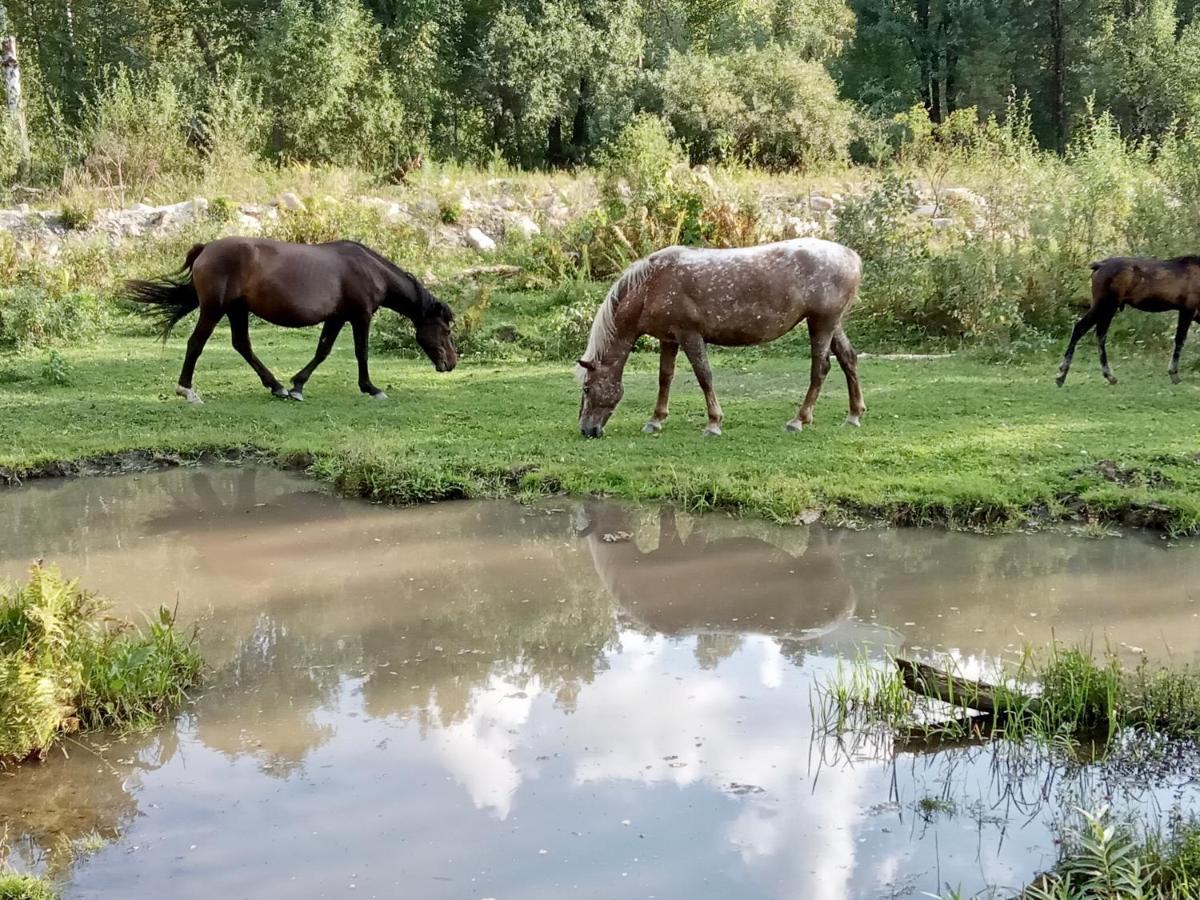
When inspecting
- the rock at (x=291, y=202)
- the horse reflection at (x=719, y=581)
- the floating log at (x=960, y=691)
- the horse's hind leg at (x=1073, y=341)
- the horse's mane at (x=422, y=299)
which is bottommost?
the horse reflection at (x=719, y=581)

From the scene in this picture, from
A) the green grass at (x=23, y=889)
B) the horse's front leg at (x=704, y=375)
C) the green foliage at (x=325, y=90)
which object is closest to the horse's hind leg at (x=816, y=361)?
the horse's front leg at (x=704, y=375)

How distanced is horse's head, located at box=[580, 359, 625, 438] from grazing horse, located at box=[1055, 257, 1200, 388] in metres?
4.96

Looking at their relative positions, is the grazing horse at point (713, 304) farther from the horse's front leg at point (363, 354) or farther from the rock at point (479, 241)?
the rock at point (479, 241)

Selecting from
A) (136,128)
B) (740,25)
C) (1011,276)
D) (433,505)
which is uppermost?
(740,25)

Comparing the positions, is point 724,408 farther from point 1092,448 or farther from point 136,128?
point 136,128

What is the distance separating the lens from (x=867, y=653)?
5.45 meters

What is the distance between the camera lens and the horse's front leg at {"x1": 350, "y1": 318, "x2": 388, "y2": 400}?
11719 millimetres

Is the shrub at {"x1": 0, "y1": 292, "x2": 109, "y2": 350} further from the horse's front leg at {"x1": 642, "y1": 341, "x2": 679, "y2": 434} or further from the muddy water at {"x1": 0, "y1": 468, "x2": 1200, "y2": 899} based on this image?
the horse's front leg at {"x1": 642, "y1": 341, "x2": 679, "y2": 434}

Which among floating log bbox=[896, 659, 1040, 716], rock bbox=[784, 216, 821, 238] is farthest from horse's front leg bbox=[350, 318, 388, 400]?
rock bbox=[784, 216, 821, 238]

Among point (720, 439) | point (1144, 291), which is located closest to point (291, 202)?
point (720, 439)

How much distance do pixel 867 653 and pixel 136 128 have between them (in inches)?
764

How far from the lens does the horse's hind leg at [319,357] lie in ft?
38.4

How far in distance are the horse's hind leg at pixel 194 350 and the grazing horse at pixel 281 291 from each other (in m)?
0.01

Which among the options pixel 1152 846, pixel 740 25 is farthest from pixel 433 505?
pixel 740 25
